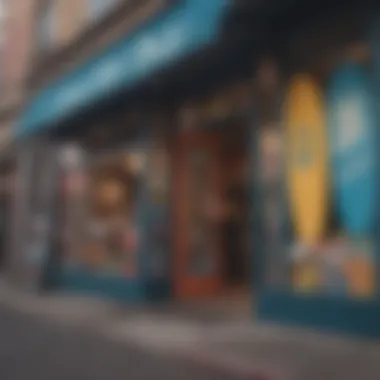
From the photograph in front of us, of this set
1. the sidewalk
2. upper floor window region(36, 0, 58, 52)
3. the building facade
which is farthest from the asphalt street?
the building facade

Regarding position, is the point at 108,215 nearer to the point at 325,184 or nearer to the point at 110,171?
the point at 110,171

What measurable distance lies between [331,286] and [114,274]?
Answer: 5.57 m

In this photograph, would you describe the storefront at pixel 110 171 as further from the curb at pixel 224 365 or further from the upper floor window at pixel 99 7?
the curb at pixel 224 365

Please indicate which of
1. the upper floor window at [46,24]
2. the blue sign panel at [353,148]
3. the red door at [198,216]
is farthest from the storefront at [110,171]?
the blue sign panel at [353,148]

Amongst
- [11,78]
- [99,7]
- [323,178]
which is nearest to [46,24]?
[11,78]

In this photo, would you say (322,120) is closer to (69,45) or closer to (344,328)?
(344,328)

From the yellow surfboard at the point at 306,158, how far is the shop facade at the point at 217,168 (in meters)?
0.02

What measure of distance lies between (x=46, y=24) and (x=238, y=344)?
11305 millimetres

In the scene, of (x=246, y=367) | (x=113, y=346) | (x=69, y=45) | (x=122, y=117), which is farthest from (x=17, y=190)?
(x=246, y=367)

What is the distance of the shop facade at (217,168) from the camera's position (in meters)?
9.15

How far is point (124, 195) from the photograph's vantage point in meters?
14.0

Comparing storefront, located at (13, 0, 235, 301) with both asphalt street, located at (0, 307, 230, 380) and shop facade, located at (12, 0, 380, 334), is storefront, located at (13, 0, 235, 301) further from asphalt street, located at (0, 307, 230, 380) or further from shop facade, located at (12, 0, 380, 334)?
asphalt street, located at (0, 307, 230, 380)

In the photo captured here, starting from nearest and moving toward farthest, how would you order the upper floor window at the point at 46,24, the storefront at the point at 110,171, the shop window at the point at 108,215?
the storefront at the point at 110,171 → the shop window at the point at 108,215 → the upper floor window at the point at 46,24

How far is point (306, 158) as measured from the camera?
32.2 feet
